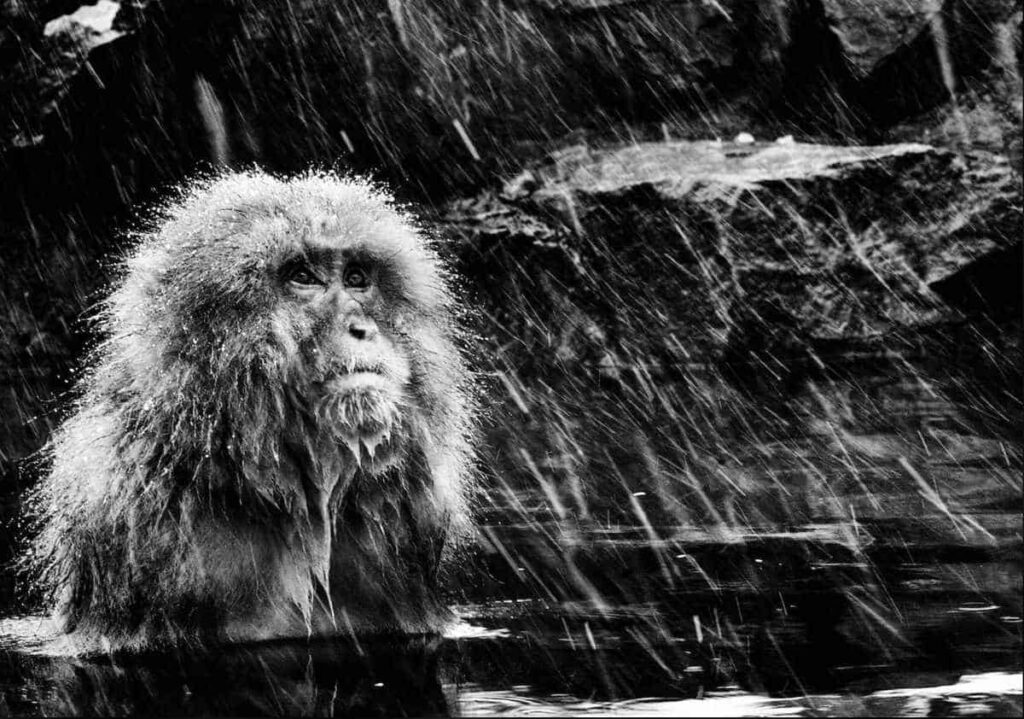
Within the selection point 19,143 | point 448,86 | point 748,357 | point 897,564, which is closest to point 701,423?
point 748,357

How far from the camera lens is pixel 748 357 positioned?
19.8 ft

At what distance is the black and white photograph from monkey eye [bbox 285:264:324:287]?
12mm

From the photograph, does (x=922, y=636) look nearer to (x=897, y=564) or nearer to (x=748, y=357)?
(x=897, y=564)

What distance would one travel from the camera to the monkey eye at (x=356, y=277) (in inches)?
128

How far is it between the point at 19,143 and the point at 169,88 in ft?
2.55

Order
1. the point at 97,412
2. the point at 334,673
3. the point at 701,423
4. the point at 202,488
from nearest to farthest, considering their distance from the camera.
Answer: the point at 334,673, the point at 202,488, the point at 97,412, the point at 701,423

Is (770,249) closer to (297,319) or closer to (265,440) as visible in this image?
(297,319)

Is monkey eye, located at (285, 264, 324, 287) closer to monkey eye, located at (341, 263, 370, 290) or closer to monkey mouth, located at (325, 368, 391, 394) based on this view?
monkey eye, located at (341, 263, 370, 290)

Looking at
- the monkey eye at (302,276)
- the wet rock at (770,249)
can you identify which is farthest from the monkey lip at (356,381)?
the wet rock at (770,249)

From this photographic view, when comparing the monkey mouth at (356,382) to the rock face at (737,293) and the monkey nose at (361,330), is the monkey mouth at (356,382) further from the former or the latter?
the rock face at (737,293)

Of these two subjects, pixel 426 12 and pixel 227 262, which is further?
pixel 426 12

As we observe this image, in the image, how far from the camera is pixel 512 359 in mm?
6207

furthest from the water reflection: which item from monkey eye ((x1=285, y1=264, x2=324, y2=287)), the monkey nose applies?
monkey eye ((x1=285, y1=264, x2=324, y2=287))

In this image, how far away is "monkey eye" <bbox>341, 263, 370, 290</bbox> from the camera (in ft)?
10.6
